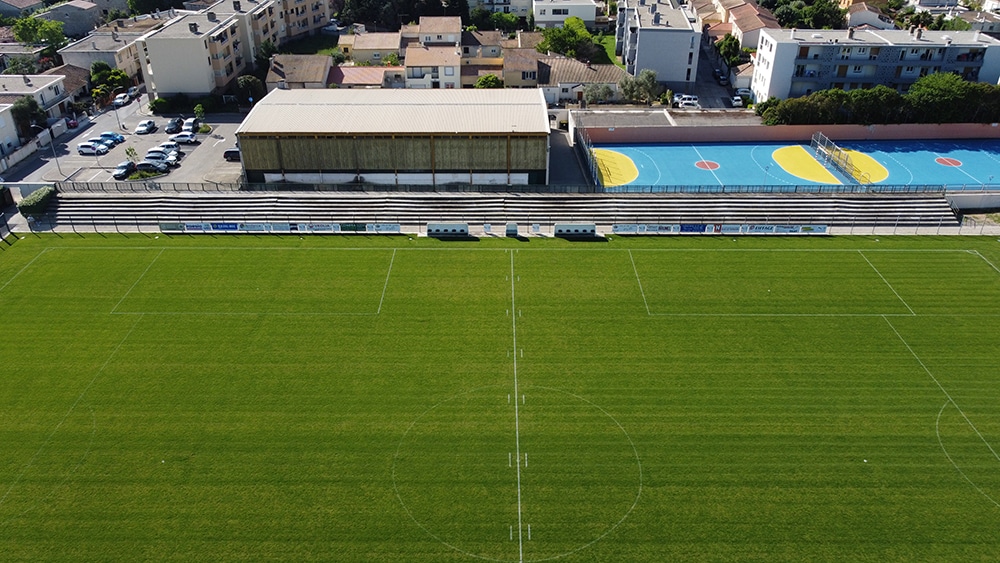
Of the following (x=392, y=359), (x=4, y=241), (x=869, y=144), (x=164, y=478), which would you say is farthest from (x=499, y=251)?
(x=869, y=144)

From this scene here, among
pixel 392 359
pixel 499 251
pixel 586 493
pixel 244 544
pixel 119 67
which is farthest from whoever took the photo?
pixel 119 67

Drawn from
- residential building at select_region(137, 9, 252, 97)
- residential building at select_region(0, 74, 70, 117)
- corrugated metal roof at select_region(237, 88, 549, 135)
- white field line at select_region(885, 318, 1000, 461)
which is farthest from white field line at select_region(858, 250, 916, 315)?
residential building at select_region(0, 74, 70, 117)

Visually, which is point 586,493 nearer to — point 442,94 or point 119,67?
point 442,94

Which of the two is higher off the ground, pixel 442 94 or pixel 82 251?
pixel 442 94

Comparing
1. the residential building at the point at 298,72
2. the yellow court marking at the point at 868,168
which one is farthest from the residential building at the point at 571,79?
the yellow court marking at the point at 868,168

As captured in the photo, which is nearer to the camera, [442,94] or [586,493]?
[586,493]

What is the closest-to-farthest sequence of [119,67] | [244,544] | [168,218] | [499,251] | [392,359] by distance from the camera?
[244,544]
[392,359]
[499,251]
[168,218]
[119,67]

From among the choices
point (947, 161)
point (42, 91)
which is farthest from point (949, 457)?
point (42, 91)

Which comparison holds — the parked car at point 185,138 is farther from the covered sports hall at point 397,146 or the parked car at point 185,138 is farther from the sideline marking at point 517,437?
the sideline marking at point 517,437

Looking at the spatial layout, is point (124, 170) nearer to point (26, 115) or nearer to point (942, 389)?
point (26, 115)
